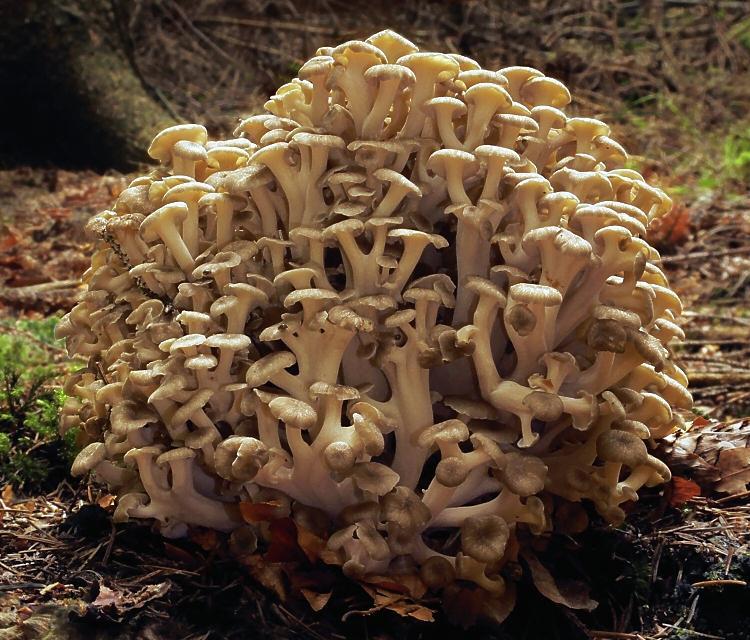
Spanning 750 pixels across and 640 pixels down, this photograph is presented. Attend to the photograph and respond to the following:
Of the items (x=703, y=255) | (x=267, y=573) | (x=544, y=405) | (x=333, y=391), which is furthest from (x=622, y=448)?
(x=703, y=255)

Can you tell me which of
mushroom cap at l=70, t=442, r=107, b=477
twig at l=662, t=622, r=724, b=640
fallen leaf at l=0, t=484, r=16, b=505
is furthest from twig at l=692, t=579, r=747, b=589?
fallen leaf at l=0, t=484, r=16, b=505

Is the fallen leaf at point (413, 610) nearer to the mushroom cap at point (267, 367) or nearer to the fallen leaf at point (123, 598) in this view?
the fallen leaf at point (123, 598)

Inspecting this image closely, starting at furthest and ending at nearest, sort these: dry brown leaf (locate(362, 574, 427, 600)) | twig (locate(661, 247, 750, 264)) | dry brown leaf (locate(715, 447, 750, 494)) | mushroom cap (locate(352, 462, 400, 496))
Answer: twig (locate(661, 247, 750, 264)), dry brown leaf (locate(715, 447, 750, 494)), dry brown leaf (locate(362, 574, 427, 600)), mushroom cap (locate(352, 462, 400, 496))

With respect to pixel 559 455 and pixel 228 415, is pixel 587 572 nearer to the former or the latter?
pixel 559 455

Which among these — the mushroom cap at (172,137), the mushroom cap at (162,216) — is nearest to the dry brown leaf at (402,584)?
the mushroom cap at (162,216)

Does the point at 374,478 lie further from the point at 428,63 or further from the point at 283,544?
the point at 428,63

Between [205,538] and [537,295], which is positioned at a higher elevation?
[537,295]

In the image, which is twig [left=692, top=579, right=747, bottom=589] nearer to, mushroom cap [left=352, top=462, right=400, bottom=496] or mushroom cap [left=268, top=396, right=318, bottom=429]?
mushroom cap [left=352, top=462, right=400, bottom=496]
